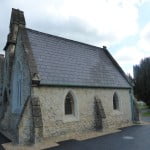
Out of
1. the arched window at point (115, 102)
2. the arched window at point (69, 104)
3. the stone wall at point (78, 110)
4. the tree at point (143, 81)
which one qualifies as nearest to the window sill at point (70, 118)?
the stone wall at point (78, 110)

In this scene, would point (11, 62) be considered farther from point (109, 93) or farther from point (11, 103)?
point (109, 93)

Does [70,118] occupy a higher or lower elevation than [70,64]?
lower

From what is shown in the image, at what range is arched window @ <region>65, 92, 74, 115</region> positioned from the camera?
13.0 metres

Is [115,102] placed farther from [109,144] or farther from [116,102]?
[109,144]

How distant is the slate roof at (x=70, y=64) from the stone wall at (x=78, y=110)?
62cm

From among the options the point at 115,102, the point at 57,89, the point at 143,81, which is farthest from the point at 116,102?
the point at 143,81

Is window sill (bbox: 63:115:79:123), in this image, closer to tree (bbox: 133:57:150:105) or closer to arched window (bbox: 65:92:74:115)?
arched window (bbox: 65:92:74:115)

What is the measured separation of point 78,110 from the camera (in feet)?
43.3

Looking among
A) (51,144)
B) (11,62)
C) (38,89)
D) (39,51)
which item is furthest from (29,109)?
(11,62)

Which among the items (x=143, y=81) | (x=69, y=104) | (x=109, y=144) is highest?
(x=143, y=81)

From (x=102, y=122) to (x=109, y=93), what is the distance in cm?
335

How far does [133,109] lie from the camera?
18.3m

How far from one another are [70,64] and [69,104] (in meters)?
3.54

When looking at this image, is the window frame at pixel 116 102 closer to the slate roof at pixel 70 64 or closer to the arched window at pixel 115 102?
the arched window at pixel 115 102
